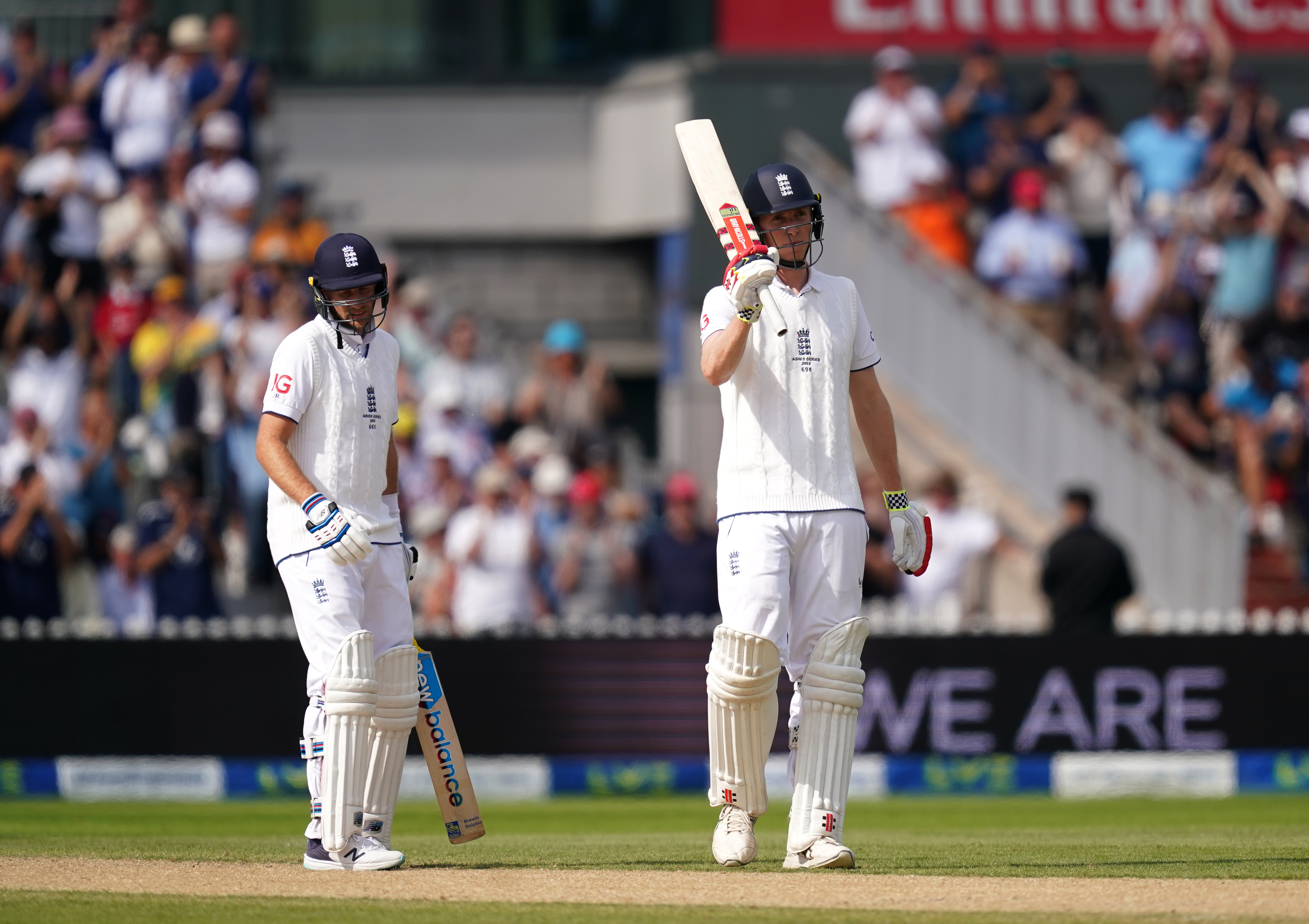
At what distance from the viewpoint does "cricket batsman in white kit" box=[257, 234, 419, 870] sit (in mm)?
7012

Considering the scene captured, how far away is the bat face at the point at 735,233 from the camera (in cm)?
688

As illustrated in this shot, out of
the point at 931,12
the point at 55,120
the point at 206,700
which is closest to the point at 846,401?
the point at 206,700

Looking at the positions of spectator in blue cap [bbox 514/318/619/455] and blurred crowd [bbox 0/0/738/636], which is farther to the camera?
spectator in blue cap [bbox 514/318/619/455]

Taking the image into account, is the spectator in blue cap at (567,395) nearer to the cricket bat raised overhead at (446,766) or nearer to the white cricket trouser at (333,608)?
the cricket bat raised overhead at (446,766)

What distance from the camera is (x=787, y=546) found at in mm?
6965

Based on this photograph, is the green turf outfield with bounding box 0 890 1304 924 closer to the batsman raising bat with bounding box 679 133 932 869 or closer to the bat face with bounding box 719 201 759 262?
the batsman raising bat with bounding box 679 133 932 869

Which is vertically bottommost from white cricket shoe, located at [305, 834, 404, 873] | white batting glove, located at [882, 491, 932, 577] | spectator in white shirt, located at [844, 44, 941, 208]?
white cricket shoe, located at [305, 834, 404, 873]

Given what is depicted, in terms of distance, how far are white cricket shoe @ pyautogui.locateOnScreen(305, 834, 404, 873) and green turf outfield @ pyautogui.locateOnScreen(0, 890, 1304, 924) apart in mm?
660

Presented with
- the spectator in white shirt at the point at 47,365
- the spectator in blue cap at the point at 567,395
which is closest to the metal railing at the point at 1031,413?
the spectator in blue cap at the point at 567,395

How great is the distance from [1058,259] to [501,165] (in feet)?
19.8

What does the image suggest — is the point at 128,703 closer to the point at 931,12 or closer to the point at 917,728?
the point at 917,728

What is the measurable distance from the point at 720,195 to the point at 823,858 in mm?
2181

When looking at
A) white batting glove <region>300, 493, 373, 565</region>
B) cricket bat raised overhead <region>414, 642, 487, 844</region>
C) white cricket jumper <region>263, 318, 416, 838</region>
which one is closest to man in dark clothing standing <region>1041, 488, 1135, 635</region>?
cricket bat raised overhead <region>414, 642, 487, 844</region>

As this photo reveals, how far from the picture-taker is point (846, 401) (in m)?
7.06
